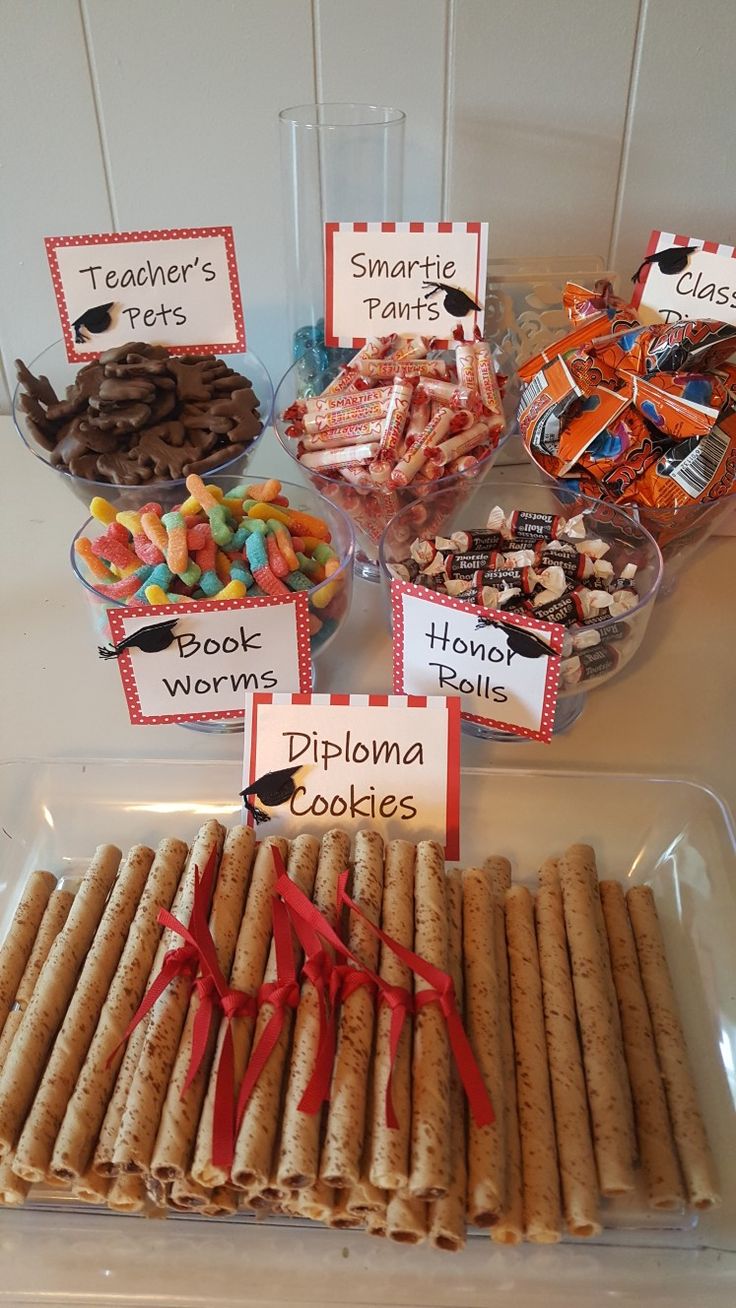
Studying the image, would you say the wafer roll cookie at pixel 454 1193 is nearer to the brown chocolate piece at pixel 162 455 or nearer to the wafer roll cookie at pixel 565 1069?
the wafer roll cookie at pixel 565 1069

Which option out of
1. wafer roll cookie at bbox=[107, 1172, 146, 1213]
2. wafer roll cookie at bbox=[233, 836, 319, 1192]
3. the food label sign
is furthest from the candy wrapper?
wafer roll cookie at bbox=[107, 1172, 146, 1213]

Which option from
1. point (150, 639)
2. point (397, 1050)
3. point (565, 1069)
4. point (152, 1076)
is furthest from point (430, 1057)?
point (150, 639)

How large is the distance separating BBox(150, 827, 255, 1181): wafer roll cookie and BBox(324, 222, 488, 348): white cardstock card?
89 centimetres

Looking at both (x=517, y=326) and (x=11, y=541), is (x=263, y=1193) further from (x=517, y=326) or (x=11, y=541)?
(x=517, y=326)

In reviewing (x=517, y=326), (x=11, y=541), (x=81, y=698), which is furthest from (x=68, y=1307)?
(x=517, y=326)

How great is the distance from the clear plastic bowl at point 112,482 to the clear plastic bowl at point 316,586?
47 mm

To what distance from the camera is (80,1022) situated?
914 mm

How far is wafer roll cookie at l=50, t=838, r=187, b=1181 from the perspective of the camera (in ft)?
2.73

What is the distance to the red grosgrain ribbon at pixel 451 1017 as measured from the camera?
84 cm

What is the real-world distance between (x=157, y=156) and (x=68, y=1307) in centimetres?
159

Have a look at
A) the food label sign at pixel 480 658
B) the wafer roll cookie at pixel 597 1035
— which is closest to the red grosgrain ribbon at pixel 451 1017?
the wafer roll cookie at pixel 597 1035

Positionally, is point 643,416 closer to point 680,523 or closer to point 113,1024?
point 680,523

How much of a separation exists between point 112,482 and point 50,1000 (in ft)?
2.40

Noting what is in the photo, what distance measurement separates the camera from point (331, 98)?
1557 mm
